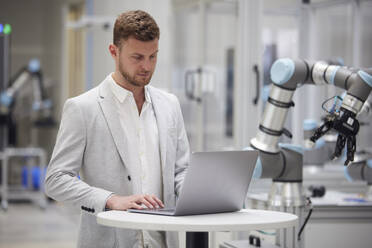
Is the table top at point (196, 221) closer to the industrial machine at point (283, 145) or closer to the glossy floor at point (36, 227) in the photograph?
the industrial machine at point (283, 145)

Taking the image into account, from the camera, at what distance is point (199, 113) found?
6113mm

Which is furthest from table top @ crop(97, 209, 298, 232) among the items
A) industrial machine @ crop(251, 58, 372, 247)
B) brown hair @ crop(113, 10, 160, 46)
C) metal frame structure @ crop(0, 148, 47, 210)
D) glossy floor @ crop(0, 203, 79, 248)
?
metal frame structure @ crop(0, 148, 47, 210)

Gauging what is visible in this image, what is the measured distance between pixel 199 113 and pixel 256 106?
190 centimetres

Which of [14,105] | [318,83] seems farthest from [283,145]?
[14,105]

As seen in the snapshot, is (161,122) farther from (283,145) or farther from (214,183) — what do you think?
(283,145)

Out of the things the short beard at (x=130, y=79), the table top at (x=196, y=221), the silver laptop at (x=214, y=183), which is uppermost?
the short beard at (x=130, y=79)

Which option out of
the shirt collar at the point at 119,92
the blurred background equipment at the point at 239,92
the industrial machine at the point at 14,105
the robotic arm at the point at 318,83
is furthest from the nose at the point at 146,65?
the industrial machine at the point at 14,105

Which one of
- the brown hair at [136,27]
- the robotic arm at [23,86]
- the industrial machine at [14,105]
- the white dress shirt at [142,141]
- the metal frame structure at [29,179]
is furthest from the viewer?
the robotic arm at [23,86]

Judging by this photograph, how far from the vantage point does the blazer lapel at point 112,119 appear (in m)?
2.43

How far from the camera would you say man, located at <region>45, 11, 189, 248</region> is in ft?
7.76

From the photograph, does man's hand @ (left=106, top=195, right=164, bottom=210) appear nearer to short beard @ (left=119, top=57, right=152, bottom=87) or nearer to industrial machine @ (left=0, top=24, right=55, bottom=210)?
short beard @ (left=119, top=57, right=152, bottom=87)

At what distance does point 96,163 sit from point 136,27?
1.76 ft

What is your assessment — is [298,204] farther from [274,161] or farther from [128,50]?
[128,50]

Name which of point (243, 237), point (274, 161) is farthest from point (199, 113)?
point (274, 161)
